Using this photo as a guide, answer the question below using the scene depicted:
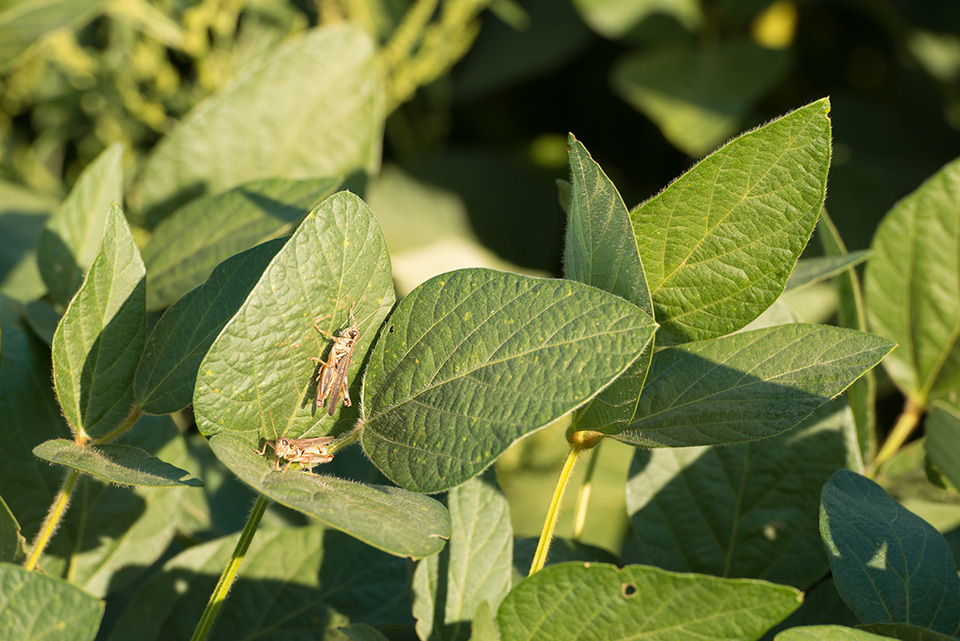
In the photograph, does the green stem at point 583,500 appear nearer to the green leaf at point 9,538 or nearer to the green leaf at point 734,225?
the green leaf at point 734,225

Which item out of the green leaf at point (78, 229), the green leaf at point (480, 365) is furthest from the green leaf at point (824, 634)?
the green leaf at point (78, 229)

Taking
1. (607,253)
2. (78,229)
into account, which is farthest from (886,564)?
(78,229)

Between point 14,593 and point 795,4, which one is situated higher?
point 795,4

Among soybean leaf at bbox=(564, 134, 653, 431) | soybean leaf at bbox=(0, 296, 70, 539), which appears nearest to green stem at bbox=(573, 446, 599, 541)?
soybean leaf at bbox=(564, 134, 653, 431)

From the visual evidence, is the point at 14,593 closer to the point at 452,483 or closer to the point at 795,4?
the point at 452,483

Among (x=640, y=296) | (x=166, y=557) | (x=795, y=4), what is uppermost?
(x=795, y=4)

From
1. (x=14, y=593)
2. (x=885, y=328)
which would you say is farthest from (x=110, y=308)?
(x=885, y=328)

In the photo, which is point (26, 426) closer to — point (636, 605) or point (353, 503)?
point (353, 503)
